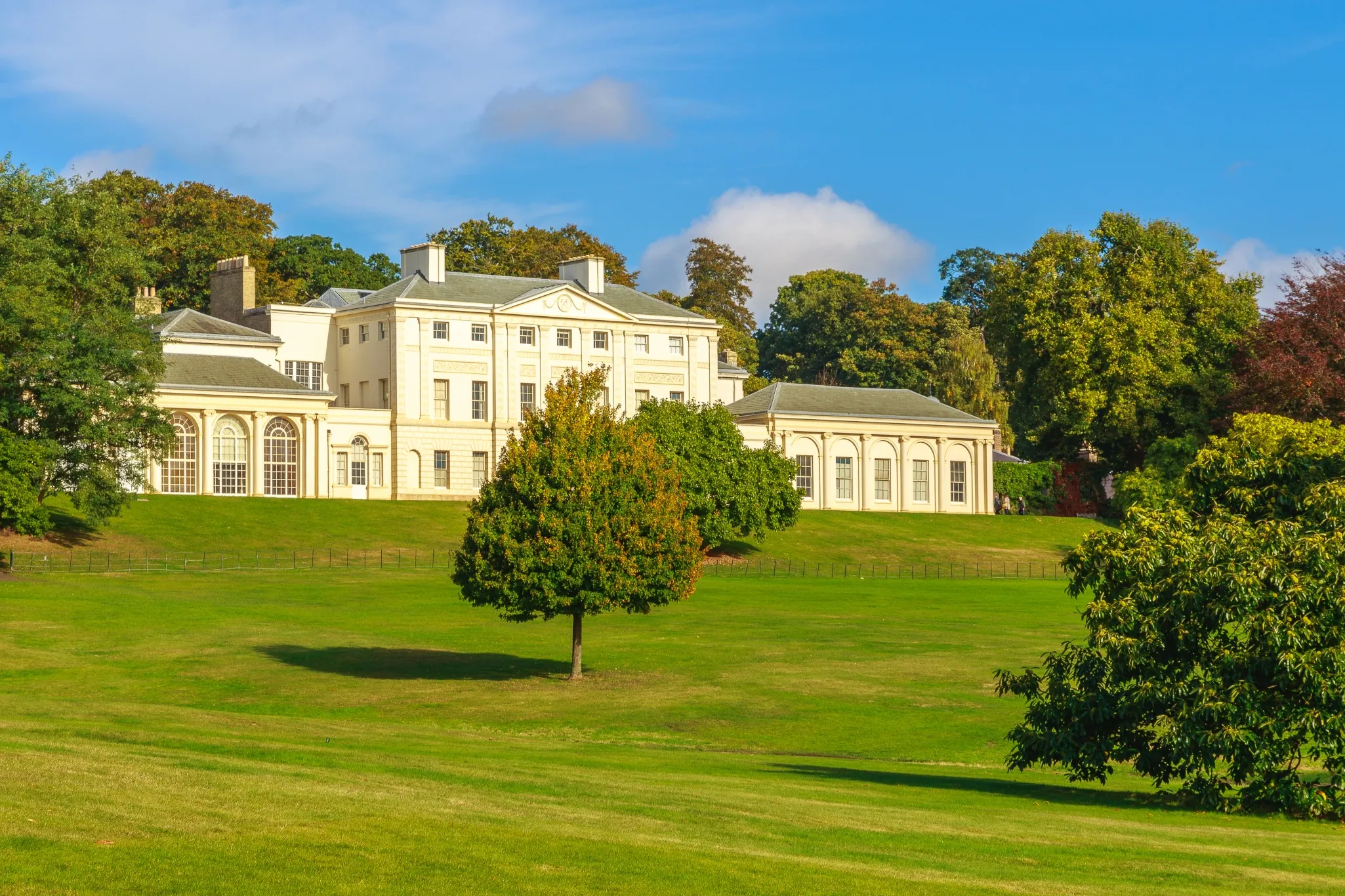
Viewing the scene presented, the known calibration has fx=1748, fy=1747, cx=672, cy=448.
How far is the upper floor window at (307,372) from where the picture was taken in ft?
333

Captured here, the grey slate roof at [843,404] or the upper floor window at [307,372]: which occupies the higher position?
the upper floor window at [307,372]

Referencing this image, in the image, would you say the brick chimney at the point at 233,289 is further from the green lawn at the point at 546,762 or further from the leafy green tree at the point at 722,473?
the green lawn at the point at 546,762

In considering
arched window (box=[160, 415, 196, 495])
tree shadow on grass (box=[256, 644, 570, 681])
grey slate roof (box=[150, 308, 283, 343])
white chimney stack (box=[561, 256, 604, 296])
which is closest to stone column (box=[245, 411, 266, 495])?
arched window (box=[160, 415, 196, 495])

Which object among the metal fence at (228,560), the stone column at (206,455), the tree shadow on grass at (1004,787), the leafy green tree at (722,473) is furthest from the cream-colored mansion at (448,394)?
the tree shadow on grass at (1004,787)

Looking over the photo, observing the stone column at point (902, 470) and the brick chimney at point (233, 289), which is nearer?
the brick chimney at point (233, 289)

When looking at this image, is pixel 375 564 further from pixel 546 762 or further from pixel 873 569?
pixel 546 762

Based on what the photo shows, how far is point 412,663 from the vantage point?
140 feet

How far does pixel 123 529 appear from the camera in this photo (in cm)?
7225

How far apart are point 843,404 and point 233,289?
38.0 meters

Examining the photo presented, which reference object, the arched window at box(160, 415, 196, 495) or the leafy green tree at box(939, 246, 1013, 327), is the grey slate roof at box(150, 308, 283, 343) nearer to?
the arched window at box(160, 415, 196, 495)

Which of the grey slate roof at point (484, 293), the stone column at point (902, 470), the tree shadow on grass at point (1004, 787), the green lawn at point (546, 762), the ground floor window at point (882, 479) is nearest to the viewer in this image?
the green lawn at point (546, 762)

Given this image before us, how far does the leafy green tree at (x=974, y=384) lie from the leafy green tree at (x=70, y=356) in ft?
220

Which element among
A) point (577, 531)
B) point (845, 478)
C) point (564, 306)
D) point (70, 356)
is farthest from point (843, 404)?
point (577, 531)

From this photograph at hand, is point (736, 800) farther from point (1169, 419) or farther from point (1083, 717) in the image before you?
point (1169, 419)
